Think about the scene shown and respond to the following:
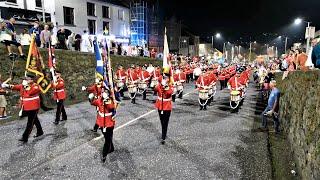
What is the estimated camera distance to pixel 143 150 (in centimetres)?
909

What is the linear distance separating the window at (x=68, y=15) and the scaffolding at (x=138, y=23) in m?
15.2

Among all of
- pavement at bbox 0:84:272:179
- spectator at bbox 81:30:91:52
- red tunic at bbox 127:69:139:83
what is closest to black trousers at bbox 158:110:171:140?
pavement at bbox 0:84:272:179

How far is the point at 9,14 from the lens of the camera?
2886 cm

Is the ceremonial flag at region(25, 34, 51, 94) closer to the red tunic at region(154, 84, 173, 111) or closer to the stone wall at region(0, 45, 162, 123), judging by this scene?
the stone wall at region(0, 45, 162, 123)

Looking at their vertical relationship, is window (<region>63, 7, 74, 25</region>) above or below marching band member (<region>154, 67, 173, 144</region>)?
above

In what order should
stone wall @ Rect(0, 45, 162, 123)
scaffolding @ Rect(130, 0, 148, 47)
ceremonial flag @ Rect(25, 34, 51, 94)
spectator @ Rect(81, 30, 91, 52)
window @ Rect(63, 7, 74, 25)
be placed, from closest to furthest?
ceremonial flag @ Rect(25, 34, 51, 94)
stone wall @ Rect(0, 45, 162, 123)
spectator @ Rect(81, 30, 91, 52)
window @ Rect(63, 7, 74, 25)
scaffolding @ Rect(130, 0, 148, 47)

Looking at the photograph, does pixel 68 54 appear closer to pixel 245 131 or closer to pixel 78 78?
pixel 78 78

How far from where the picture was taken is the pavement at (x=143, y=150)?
24.5 ft

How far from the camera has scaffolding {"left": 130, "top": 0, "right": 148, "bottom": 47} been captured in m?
49.5

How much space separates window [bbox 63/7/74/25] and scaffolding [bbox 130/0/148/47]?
50.0 ft

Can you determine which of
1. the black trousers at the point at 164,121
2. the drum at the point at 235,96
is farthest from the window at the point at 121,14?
the black trousers at the point at 164,121

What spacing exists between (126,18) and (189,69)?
58.6ft

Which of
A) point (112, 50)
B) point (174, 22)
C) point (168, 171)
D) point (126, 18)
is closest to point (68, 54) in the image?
point (112, 50)

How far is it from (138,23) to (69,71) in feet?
102
